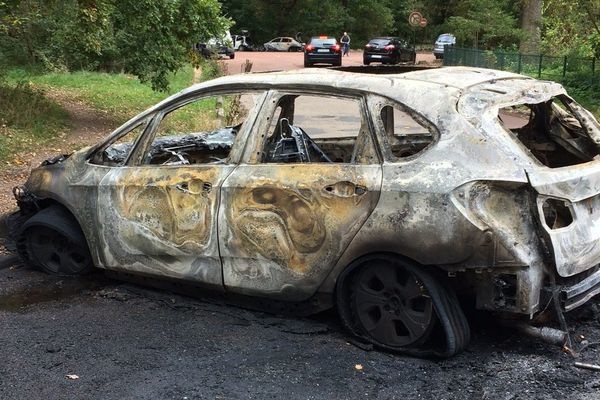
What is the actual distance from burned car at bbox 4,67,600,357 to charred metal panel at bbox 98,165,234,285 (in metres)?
0.01

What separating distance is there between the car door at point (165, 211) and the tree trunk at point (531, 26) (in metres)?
28.4

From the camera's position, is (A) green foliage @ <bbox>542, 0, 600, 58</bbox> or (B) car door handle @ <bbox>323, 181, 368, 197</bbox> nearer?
(B) car door handle @ <bbox>323, 181, 368, 197</bbox>

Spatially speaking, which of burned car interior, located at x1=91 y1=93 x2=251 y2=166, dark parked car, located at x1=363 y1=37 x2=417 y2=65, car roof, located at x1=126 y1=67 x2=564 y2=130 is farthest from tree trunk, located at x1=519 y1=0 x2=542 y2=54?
car roof, located at x1=126 y1=67 x2=564 y2=130

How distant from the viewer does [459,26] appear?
36.7m

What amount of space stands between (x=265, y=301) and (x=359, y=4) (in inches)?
2454

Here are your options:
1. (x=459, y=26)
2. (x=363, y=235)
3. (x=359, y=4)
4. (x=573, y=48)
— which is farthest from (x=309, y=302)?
(x=359, y=4)

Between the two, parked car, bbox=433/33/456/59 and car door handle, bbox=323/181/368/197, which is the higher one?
car door handle, bbox=323/181/368/197

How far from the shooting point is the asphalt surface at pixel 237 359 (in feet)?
11.9

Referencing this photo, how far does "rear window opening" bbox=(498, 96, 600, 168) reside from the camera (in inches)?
183

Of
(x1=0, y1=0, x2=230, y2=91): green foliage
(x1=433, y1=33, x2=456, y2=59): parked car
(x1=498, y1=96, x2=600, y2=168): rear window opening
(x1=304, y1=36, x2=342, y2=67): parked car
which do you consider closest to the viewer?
(x1=498, y1=96, x2=600, y2=168): rear window opening

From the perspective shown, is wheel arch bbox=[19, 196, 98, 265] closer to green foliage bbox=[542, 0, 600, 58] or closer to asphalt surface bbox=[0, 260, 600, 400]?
asphalt surface bbox=[0, 260, 600, 400]

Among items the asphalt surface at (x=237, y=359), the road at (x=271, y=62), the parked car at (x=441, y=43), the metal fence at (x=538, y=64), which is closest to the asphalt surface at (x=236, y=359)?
the asphalt surface at (x=237, y=359)

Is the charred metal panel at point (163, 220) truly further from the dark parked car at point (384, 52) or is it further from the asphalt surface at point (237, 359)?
the dark parked car at point (384, 52)

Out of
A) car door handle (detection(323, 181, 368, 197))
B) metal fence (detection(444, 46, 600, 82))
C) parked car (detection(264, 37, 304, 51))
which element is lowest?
parked car (detection(264, 37, 304, 51))
